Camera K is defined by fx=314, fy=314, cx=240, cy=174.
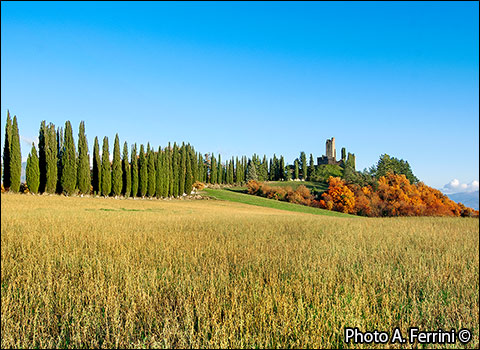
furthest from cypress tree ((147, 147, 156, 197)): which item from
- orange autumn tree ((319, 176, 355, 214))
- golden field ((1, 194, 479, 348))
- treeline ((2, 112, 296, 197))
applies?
golden field ((1, 194, 479, 348))

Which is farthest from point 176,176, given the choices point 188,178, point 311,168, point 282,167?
point 311,168

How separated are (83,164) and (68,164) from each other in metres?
1.68

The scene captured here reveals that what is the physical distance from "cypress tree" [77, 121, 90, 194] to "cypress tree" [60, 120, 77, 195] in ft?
2.65

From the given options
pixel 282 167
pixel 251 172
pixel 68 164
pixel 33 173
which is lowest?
pixel 33 173

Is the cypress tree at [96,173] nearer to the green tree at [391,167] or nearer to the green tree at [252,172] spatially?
the green tree at [252,172]

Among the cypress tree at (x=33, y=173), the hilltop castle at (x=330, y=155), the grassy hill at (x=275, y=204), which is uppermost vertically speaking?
the hilltop castle at (x=330, y=155)

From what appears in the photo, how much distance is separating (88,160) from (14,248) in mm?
33037

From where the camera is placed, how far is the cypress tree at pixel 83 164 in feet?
120

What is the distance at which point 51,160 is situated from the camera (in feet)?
111

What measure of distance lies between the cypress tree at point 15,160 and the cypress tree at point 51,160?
249 cm

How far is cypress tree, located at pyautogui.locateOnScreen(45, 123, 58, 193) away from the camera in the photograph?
3346 cm

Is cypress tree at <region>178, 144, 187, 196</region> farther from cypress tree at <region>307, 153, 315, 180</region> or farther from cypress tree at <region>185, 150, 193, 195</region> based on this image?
cypress tree at <region>307, 153, 315, 180</region>

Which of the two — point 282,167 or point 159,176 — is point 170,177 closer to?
point 159,176

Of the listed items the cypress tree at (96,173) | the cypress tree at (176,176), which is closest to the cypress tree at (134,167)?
the cypress tree at (96,173)
